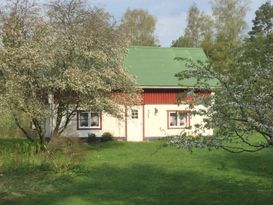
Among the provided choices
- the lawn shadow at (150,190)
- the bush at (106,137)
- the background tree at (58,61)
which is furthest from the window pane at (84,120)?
the lawn shadow at (150,190)

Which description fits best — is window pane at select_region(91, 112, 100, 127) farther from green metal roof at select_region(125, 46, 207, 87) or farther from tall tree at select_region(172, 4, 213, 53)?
tall tree at select_region(172, 4, 213, 53)

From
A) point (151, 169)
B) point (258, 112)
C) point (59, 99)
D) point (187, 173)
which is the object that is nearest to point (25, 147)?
point (59, 99)

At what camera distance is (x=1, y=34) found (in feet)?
67.4

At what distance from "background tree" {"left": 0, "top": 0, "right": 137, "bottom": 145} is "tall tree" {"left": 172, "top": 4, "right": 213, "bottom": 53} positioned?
143 ft

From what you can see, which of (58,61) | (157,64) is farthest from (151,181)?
(157,64)

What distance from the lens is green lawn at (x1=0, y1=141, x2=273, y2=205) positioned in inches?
495

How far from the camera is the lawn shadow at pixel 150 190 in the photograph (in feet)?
40.3

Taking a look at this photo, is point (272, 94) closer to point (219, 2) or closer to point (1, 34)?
point (1, 34)

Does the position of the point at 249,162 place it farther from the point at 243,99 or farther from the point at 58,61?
the point at 243,99

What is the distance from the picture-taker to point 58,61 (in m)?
21.1


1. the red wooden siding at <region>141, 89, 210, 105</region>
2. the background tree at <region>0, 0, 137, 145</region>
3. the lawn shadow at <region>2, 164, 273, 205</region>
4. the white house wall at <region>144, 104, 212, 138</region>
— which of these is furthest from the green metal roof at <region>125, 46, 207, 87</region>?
the lawn shadow at <region>2, 164, 273, 205</region>

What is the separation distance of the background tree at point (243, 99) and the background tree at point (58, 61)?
11610 millimetres

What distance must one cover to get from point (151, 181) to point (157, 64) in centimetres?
1950

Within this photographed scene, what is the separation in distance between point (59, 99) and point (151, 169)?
619 centimetres
